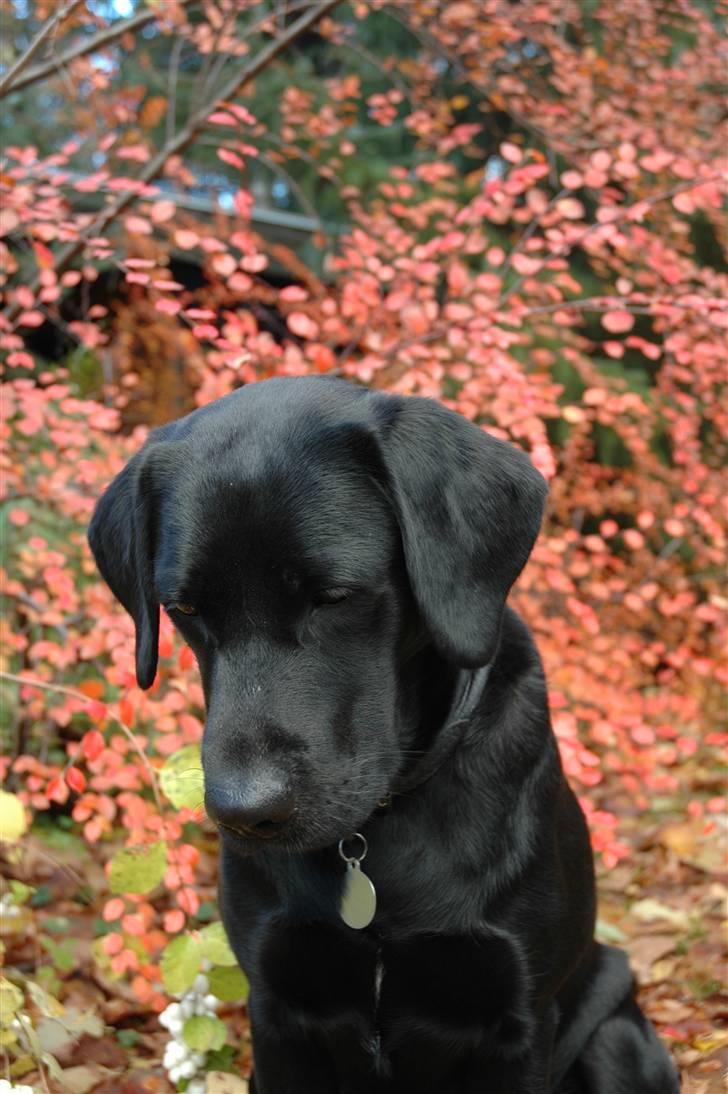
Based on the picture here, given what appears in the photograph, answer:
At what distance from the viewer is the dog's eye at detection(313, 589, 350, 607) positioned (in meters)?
1.87

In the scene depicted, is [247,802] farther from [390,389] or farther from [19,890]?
[390,389]

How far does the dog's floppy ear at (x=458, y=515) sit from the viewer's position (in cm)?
190

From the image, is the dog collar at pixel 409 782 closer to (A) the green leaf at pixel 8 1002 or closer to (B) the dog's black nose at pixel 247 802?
(B) the dog's black nose at pixel 247 802

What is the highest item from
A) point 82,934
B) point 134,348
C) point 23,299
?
point 23,299

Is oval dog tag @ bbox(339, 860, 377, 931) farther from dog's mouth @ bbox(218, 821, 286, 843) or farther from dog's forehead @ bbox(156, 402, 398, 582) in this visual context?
dog's forehead @ bbox(156, 402, 398, 582)

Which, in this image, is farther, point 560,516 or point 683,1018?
point 560,516

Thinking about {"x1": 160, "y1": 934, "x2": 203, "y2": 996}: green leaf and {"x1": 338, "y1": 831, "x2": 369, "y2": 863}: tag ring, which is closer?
{"x1": 338, "y1": 831, "x2": 369, "y2": 863}: tag ring

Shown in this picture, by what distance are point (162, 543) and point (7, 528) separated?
2.63 m

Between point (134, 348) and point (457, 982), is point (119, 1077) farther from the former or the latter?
point (134, 348)

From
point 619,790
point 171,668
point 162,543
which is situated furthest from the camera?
point 619,790

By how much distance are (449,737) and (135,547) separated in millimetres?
675

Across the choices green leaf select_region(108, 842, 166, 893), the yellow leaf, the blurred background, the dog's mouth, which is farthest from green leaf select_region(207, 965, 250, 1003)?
the dog's mouth

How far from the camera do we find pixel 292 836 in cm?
184

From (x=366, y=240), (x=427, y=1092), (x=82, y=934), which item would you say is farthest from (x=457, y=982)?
(x=366, y=240)
